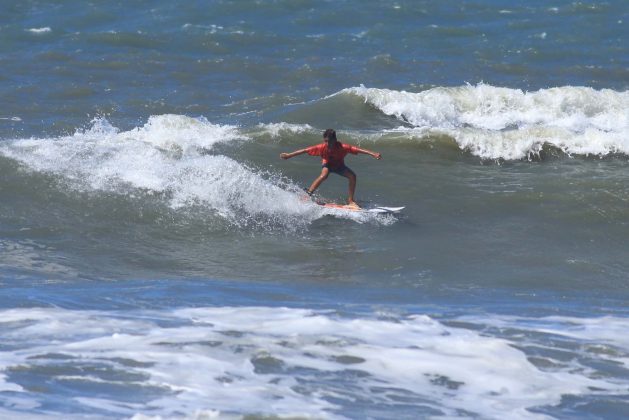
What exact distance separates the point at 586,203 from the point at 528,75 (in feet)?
30.5

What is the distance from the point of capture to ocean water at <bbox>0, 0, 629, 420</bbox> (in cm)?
779

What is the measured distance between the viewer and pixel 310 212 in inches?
548

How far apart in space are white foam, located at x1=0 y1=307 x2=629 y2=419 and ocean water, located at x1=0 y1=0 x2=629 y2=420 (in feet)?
0.09

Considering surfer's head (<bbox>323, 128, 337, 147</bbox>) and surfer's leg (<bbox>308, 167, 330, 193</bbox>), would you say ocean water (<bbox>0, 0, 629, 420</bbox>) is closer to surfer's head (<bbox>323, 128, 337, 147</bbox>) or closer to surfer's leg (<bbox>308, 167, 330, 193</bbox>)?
surfer's leg (<bbox>308, 167, 330, 193</bbox>)

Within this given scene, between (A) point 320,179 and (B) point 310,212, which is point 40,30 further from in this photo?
(B) point 310,212

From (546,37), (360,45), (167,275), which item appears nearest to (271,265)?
(167,275)

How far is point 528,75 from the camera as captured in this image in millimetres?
23281

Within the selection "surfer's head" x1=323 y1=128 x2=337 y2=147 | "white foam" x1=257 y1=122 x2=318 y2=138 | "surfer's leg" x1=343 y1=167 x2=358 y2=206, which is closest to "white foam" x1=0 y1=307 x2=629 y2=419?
"surfer's leg" x1=343 y1=167 x2=358 y2=206

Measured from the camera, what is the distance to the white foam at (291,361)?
7.32m

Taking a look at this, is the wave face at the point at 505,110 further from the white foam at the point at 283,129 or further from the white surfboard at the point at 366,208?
the white surfboard at the point at 366,208

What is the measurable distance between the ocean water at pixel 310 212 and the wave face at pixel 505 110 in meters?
0.06

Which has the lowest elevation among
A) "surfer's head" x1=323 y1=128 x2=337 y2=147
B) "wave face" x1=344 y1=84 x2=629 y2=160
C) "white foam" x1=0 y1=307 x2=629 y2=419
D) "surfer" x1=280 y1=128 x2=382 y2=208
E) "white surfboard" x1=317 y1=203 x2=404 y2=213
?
"white foam" x1=0 y1=307 x2=629 y2=419

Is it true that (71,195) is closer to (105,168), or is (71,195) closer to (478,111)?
(105,168)

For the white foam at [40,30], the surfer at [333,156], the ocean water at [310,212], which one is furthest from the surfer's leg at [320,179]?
A: the white foam at [40,30]
